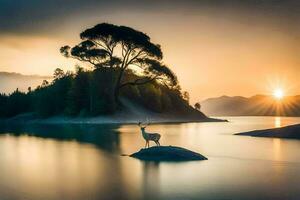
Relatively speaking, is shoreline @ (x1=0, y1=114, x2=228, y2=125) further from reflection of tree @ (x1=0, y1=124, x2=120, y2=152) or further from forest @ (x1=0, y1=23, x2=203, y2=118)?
reflection of tree @ (x1=0, y1=124, x2=120, y2=152)

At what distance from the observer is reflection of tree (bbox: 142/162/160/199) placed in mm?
15055

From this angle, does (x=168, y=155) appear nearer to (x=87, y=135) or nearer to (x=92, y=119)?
(x=87, y=135)

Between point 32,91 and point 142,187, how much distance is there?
12122 centimetres

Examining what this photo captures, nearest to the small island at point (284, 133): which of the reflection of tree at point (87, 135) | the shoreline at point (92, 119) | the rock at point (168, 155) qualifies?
the reflection of tree at point (87, 135)

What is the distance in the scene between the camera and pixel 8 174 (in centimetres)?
2061

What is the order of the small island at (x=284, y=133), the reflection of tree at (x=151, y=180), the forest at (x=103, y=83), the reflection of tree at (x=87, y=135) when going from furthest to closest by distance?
Answer: 1. the forest at (x=103, y=83)
2. the small island at (x=284, y=133)
3. the reflection of tree at (x=87, y=135)
4. the reflection of tree at (x=151, y=180)

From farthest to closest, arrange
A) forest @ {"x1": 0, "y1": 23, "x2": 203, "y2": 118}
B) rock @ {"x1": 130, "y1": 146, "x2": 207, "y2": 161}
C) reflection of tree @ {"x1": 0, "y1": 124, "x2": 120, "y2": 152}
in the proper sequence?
forest @ {"x1": 0, "y1": 23, "x2": 203, "y2": 118}
reflection of tree @ {"x1": 0, "y1": 124, "x2": 120, "y2": 152}
rock @ {"x1": 130, "y1": 146, "x2": 207, "y2": 161}

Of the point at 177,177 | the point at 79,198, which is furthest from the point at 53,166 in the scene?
the point at 79,198

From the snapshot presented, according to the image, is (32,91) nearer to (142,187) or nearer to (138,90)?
(138,90)

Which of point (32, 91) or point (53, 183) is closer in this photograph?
point (53, 183)

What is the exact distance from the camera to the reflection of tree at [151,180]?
49.4 feet

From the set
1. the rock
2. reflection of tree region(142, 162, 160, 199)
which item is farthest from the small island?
reflection of tree region(142, 162, 160, 199)

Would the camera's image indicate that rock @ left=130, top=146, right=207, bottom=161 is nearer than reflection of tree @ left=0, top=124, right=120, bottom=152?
Yes

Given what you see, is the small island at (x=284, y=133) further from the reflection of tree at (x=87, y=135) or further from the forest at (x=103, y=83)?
the forest at (x=103, y=83)
